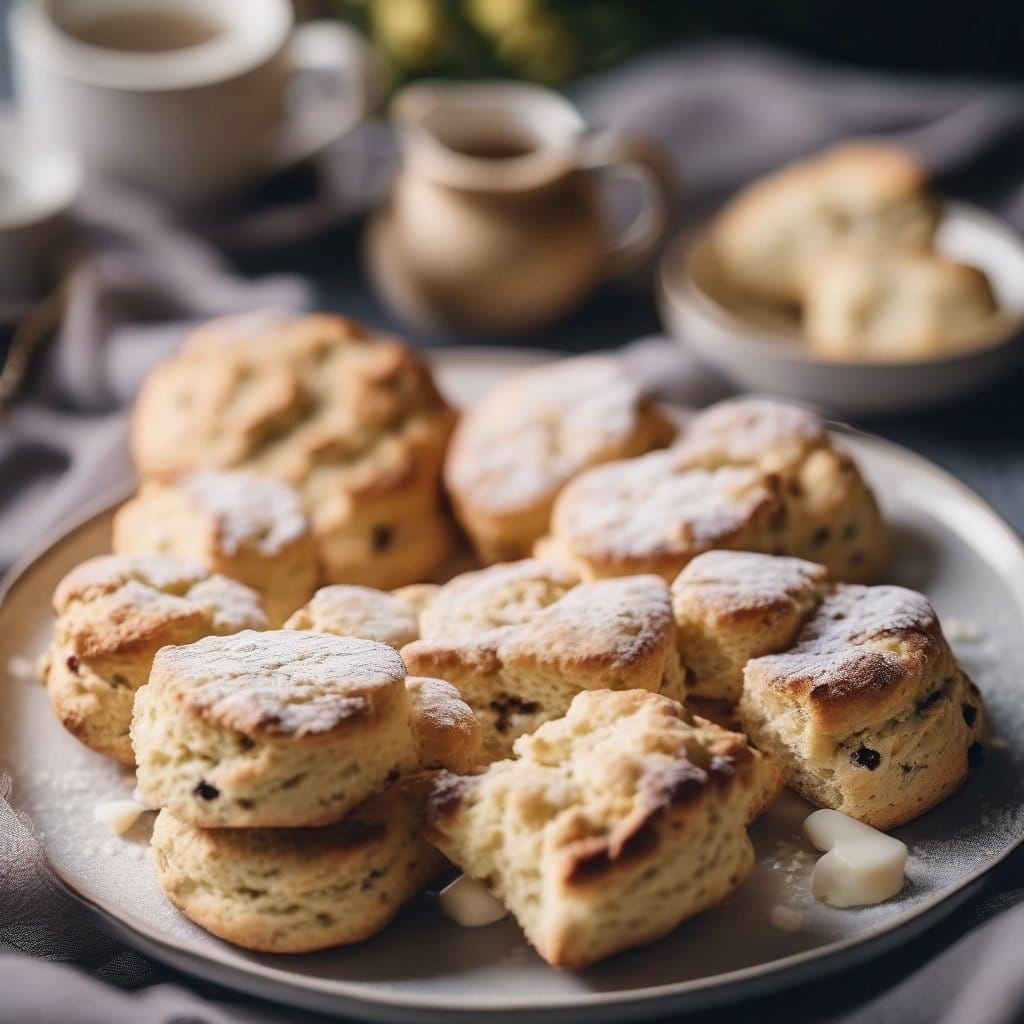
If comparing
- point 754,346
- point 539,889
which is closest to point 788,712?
point 539,889

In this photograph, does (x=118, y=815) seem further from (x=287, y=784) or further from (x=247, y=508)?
(x=247, y=508)

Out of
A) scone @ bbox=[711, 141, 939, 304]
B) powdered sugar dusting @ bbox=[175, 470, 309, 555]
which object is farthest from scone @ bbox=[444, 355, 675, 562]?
scone @ bbox=[711, 141, 939, 304]

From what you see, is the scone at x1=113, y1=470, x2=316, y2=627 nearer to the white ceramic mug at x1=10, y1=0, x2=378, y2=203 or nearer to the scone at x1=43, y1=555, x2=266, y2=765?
the scone at x1=43, y1=555, x2=266, y2=765

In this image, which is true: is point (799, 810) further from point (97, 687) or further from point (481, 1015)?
point (97, 687)

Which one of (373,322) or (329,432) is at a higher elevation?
(329,432)

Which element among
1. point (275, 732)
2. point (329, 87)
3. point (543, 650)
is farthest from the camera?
point (329, 87)

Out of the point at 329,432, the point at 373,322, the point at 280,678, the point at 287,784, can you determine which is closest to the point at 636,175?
the point at 373,322
